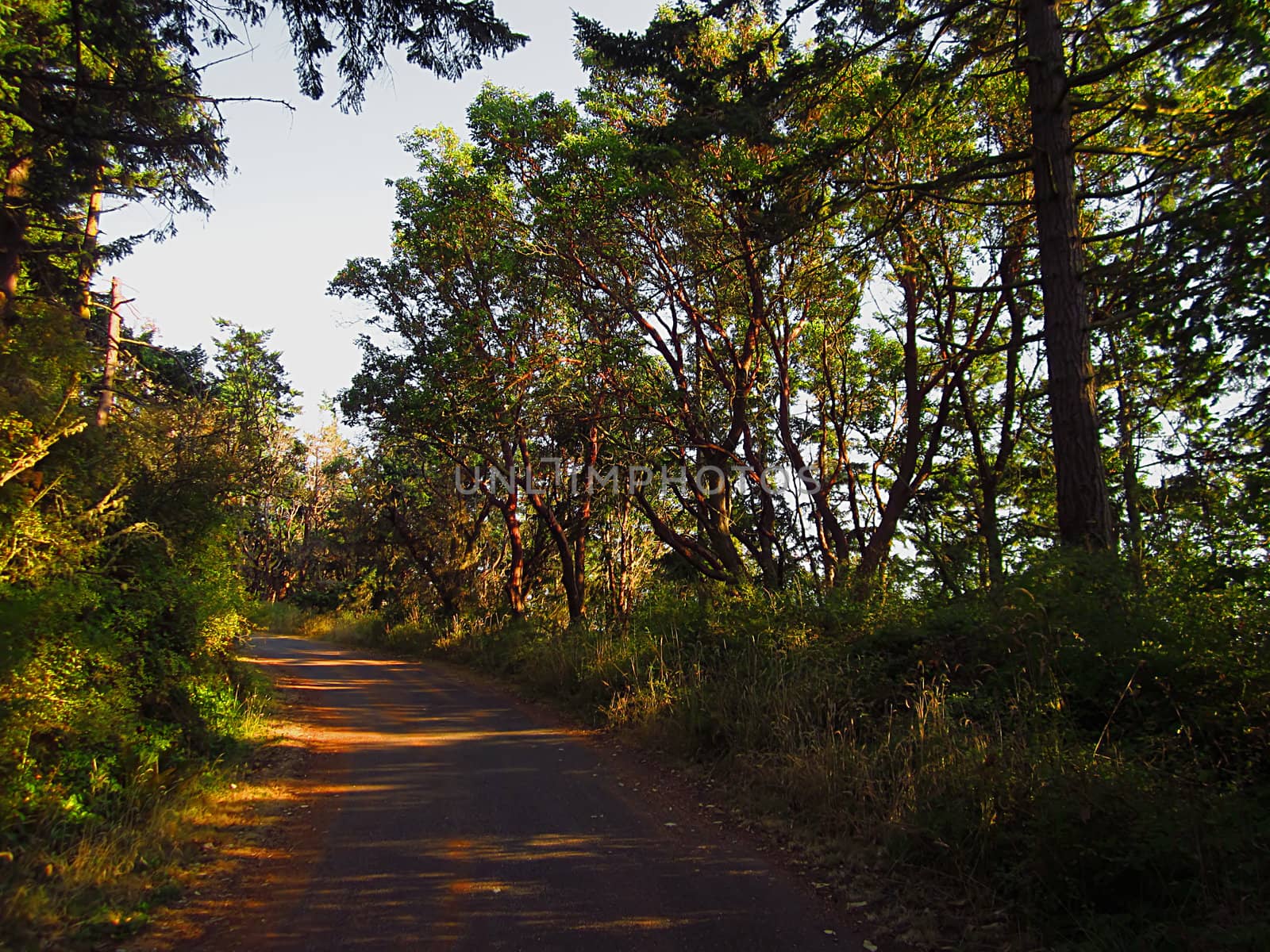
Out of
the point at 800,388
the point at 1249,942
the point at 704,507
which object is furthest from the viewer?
the point at 800,388

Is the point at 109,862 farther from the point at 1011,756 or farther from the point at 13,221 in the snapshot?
the point at 13,221

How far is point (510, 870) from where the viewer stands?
4.95 metres

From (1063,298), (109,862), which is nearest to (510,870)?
(109,862)

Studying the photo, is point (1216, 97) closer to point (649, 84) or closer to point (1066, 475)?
point (1066, 475)

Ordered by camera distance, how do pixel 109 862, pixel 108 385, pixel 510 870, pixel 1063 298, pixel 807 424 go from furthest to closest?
pixel 807 424
pixel 1063 298
pixel 108 385
pixel 510 870
pixel 109 862

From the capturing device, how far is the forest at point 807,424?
15.1 ft

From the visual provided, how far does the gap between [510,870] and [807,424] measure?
1423cm

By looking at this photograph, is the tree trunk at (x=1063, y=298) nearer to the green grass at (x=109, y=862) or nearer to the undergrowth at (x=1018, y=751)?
the undergrowth at (x=1018, y=751)

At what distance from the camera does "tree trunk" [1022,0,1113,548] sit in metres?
7.40

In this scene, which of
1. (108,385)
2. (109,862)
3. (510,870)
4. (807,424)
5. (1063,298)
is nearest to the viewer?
(109,862)

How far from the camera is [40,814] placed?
4.97m

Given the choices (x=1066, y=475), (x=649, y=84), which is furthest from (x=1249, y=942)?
(x=649, y=84)

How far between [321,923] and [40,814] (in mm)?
2354

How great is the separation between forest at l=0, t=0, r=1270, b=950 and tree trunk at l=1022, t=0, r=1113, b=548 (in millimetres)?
45
